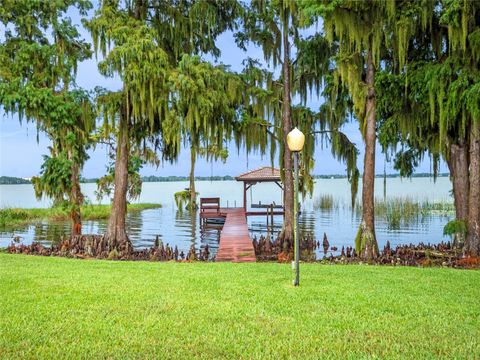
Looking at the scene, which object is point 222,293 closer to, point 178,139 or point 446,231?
point 178,139

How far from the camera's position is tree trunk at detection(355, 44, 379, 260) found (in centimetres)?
1283

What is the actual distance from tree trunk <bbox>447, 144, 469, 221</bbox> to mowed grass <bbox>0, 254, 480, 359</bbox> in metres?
6.46

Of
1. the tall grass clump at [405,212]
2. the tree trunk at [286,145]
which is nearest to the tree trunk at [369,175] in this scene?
the tree trunk at [286,145]

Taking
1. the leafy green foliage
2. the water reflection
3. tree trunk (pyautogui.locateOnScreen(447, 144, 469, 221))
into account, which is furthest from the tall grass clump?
the leafy green foliage

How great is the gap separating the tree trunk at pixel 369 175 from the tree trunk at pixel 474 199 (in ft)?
8.26

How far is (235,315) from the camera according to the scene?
16.7 ft

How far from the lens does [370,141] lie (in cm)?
1299

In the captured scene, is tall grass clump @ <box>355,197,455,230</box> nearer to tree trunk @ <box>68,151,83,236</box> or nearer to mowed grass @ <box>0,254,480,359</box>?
tree trunk @ <box>68,151,83,236</box>

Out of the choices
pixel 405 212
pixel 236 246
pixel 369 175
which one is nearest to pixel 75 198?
pixel 236 246

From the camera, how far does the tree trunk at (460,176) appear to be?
13.4 meters

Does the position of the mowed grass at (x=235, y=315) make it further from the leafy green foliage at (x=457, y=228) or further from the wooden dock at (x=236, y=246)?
the leafy green foliage at (x=457, y=228)

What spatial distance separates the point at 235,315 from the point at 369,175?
8.86 m

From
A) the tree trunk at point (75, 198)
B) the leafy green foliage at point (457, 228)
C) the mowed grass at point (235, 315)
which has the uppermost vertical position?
the tree trunk at point (75, 198)

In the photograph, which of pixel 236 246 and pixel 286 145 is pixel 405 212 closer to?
pixel 286 145
